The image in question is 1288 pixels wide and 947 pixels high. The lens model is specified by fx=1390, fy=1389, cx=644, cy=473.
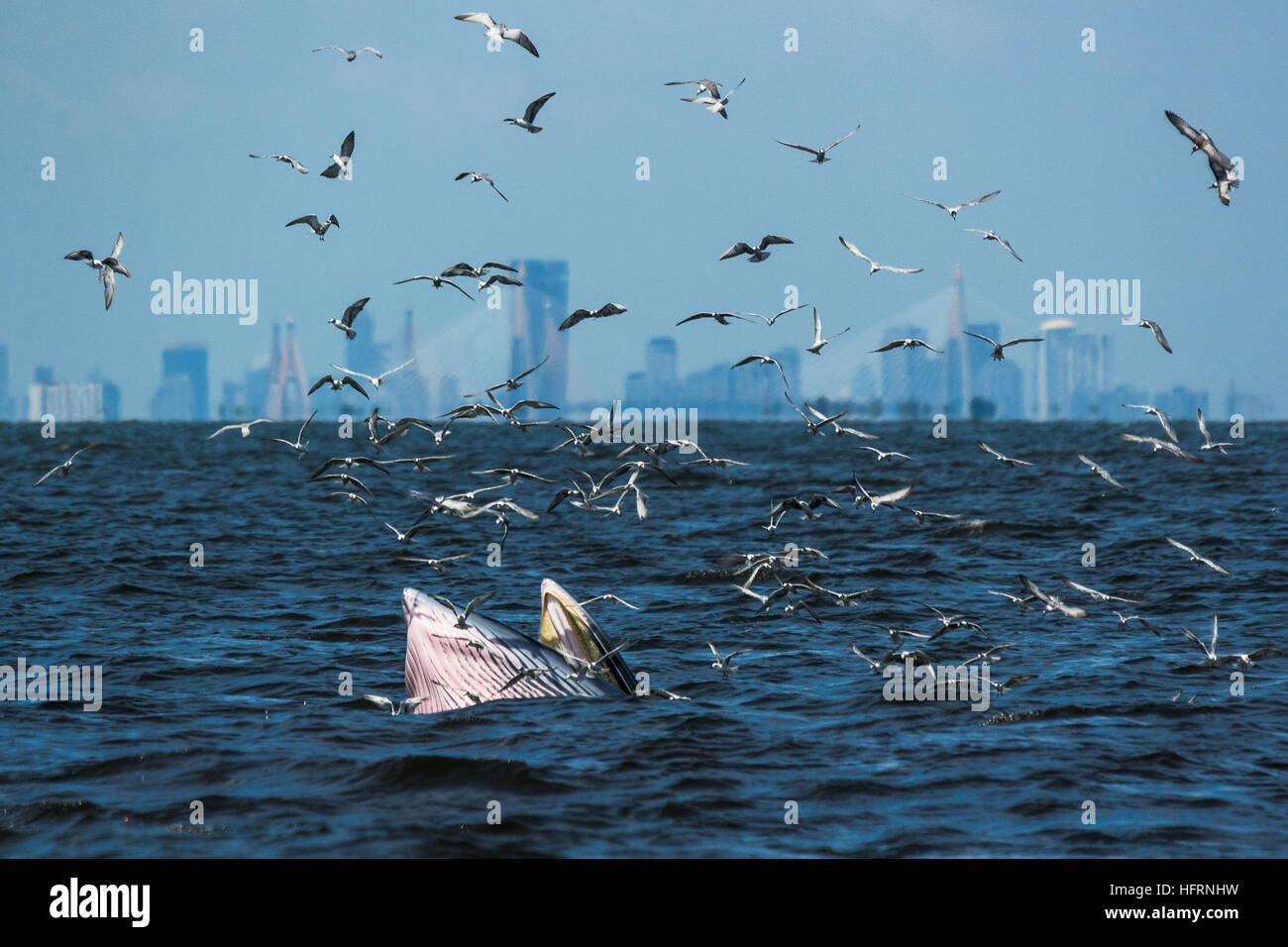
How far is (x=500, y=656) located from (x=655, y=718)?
2264 mm

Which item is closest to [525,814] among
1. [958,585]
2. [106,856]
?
[106,856]

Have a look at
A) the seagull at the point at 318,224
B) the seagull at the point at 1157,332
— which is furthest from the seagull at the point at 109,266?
the seagull at the point at 1157,332

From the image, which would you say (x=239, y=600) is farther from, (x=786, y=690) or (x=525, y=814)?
(x=525, y=814)

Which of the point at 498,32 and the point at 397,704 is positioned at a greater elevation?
the point at 498,32

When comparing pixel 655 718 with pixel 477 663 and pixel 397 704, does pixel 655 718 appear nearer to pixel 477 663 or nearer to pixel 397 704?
pixel 477 663

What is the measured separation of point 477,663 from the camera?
18953 mm

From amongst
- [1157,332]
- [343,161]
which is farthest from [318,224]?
[1157,332]

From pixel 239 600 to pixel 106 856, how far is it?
16.9m

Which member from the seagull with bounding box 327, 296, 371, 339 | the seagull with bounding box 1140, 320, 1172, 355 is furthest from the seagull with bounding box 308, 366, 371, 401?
the seagull with bounding box 1140, 320, 1172, 355

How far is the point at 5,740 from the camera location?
1780 cm

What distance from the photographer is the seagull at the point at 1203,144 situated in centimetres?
2041

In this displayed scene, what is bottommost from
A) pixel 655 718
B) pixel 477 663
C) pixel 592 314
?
pixel 655 718

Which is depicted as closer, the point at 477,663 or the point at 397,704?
the point at 477,663

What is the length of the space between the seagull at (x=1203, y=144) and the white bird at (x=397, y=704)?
13758 millimetres
